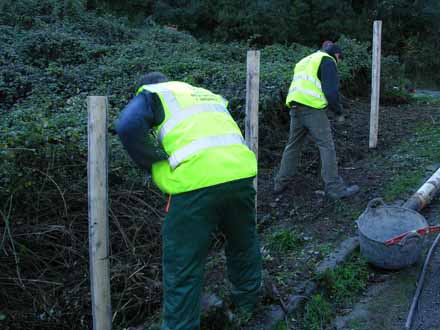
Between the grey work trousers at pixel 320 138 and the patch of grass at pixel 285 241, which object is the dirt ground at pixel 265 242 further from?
the grey work trousers at pixel 320 138

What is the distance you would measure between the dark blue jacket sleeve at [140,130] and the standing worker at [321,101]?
120 inches

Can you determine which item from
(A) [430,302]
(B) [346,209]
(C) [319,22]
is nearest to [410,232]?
(A) [430,302]

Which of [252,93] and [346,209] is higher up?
[252,93]

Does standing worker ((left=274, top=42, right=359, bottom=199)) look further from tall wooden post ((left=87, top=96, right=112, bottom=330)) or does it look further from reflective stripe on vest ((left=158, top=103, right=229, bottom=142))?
tall wooden post ((left=87, top=96, right=112, bottom=330))

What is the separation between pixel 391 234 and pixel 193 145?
2.32m

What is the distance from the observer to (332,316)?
12.9 ft

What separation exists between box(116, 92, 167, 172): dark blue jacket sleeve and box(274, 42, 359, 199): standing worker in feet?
10.0

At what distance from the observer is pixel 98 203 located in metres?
3.29

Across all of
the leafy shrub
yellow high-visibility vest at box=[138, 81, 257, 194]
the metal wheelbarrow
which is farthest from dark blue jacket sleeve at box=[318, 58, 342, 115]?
the leafy shrub

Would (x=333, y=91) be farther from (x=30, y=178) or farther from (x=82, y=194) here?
(x=30, y=178)

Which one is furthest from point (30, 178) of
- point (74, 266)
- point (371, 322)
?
point (371, 322)

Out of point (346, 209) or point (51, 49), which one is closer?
point (346, 209)

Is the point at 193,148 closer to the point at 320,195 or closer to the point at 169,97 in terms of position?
the point at 169,97

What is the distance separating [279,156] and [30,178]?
4.31 m
